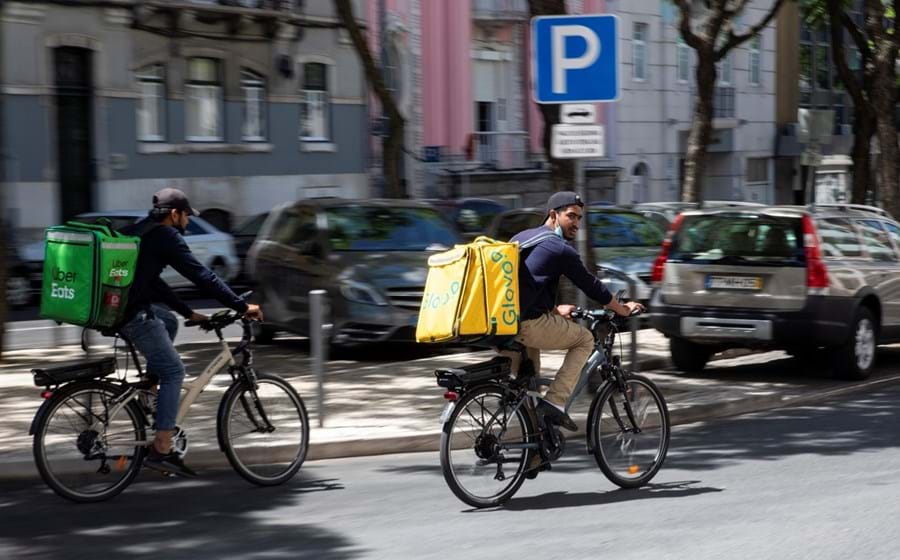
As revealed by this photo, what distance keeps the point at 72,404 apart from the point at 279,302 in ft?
25.1

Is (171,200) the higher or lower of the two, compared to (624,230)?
higher

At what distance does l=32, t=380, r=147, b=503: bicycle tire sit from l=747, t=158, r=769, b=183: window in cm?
4296

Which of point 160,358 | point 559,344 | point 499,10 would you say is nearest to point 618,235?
point 559,344

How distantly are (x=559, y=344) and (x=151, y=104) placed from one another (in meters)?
25.4

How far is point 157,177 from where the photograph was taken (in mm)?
31594

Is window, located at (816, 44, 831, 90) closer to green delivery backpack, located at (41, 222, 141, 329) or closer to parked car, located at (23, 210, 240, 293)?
parked car, located at (23, 210, 240, 293)

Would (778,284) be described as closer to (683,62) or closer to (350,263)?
(350,263)

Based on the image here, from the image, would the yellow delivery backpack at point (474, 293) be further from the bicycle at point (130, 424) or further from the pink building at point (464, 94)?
the pink building at point (464, 94)

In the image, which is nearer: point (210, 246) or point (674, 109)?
point (210, 246)

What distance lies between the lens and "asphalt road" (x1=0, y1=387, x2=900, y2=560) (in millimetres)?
6750

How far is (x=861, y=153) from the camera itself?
28.2 meters

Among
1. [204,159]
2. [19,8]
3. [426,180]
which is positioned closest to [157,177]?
[204,159]

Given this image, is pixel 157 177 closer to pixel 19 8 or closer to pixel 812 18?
pixel 19 8

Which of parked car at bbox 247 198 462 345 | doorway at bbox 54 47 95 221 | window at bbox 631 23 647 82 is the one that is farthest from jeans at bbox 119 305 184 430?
window at bbox 631 23 647 82
